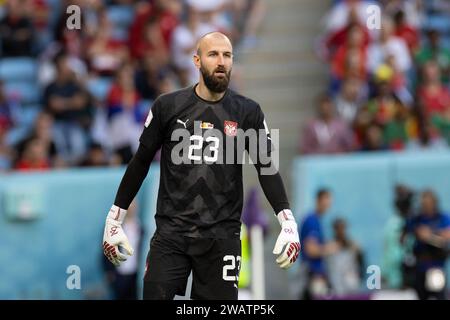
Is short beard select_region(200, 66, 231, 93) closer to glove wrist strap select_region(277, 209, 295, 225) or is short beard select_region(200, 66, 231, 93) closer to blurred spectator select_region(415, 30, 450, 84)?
glove wrist strap select_region(277, 209, 295, 225)

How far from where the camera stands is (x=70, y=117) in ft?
50.6

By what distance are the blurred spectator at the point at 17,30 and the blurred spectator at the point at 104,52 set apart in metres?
0.85

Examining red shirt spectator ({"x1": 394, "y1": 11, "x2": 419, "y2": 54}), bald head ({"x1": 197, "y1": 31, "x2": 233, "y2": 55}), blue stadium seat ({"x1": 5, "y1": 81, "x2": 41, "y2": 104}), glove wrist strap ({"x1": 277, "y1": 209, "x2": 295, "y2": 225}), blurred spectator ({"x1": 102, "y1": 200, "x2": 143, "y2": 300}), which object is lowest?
blurred spectator ({"x1": 102, "y1": 200, "x2": 143, "y2": 300})

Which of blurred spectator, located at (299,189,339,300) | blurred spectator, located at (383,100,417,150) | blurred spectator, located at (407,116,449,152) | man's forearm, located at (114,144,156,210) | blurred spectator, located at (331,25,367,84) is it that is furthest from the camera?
blurred spectator, located at (331,25,367,84)

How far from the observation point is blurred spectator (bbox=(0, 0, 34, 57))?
53.9 feet

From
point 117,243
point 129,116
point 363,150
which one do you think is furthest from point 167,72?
point 117,243

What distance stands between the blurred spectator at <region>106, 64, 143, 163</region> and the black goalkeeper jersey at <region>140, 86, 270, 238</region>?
22.3 ft

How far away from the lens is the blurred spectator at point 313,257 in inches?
551

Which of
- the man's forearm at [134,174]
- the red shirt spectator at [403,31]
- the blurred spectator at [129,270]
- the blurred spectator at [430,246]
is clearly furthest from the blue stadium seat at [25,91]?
the man's forearm at [134,174]

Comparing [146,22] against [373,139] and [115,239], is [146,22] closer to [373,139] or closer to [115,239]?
[373,139]

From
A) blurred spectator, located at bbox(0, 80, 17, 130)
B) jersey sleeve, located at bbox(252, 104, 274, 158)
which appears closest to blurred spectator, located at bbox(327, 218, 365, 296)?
blurred spectator, located at bbox(0, 80, 17, 130)

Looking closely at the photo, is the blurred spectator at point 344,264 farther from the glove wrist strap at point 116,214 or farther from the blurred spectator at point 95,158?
the glove wrist strap at point 116,214

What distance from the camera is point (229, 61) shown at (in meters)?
8.16
